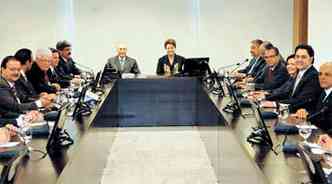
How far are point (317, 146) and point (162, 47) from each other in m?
6.86

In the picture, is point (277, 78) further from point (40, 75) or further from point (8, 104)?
point (8, 104)

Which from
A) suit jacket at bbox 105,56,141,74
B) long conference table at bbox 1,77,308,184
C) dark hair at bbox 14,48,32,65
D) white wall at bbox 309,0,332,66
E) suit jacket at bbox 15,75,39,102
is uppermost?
white wall at bbox 309,0,332,66

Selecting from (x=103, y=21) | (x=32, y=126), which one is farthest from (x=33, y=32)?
(x=32, y=126)

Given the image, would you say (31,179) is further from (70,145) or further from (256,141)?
(256,141)

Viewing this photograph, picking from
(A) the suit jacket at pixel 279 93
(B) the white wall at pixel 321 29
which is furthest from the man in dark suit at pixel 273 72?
(B) the white wall at pixel 321 29

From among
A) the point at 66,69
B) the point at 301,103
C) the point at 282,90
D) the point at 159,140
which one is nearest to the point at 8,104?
the point at 159,140

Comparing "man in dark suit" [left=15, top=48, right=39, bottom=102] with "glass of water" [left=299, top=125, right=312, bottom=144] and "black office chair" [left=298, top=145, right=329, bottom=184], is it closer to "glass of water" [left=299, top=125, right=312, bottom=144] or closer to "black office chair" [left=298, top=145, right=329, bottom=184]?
"glass of water" [left=299, top=125, right=312, bottom=144]

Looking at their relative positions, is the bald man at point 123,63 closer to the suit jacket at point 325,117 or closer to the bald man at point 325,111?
the bald man at point 325,111

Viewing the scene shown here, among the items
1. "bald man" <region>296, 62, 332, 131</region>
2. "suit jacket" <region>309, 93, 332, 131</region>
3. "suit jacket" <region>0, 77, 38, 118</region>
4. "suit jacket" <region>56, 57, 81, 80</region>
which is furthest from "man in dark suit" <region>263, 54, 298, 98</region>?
"suit jacket" <region>56, 57, 81, 80</region>

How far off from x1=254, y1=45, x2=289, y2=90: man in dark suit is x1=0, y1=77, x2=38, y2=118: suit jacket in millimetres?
2596

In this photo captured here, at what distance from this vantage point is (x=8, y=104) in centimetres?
426

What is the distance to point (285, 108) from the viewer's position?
3766mm

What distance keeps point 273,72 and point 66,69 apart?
121 inches

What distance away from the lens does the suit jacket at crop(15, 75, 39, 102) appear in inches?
195
